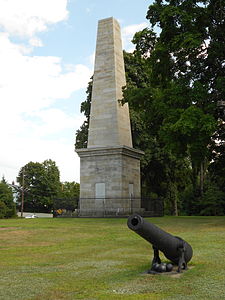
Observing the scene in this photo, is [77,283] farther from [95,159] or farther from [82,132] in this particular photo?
[82,132]

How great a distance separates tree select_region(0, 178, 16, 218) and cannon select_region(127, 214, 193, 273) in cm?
3219

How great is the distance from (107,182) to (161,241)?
57.8ft

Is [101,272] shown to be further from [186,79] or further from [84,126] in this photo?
[84,126]

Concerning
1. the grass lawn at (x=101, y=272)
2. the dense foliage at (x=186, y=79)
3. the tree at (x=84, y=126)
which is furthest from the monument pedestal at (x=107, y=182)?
the grass lawn at (x=101, y=272)

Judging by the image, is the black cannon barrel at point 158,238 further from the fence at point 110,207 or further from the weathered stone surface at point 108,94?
the weathered stone surface at point 108,94

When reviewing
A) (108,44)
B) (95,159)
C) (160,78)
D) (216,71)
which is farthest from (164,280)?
(108,44)

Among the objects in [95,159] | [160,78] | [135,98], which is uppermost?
[160,78]

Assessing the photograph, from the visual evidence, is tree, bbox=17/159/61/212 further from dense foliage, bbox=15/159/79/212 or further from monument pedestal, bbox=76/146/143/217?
monument pedestal, bbox=76/146/143/217

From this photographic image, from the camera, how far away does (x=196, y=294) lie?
16.0ft

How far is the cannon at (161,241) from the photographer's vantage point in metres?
5.34

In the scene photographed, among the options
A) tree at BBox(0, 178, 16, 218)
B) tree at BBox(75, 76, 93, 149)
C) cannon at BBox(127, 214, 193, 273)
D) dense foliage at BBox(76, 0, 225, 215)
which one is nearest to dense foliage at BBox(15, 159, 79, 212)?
tree at BBox(0, 178, 16, 218)

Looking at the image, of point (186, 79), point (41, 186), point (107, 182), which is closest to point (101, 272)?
point (186, 79)

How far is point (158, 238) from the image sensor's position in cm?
569

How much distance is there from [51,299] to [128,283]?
1279 millimetres
